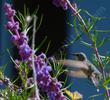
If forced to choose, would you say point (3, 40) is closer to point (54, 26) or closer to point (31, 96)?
point (54, 26)

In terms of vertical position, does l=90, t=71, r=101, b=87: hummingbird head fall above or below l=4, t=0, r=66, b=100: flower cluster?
below

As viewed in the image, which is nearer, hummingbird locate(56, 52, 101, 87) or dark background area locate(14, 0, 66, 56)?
hummingbird locate(56, 52, 101, 87)

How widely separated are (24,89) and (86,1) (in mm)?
1489

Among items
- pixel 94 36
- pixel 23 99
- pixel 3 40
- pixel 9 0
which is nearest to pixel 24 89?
pixel 23 99

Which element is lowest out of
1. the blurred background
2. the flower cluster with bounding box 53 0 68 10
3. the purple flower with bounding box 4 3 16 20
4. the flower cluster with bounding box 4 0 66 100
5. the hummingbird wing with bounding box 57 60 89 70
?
the blurred background

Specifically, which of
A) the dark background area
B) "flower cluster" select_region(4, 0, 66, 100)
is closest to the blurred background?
the dark background area

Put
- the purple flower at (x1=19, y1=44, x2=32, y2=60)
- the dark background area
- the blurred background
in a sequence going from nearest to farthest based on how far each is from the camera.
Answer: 1. the purple flower at (x1=19, y1=44, x2=32, y2=60)
2. the blurred background
3. the dark background area

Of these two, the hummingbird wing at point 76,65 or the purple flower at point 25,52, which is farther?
the hummingbird wing at point 76,65

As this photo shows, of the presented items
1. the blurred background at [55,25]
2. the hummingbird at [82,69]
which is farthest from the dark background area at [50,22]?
the hummingbird at [82,69]

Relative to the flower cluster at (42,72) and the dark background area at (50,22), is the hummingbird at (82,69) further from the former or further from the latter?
the dark background area at (50,22)

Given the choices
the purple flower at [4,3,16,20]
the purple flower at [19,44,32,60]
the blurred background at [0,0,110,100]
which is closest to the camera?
the purple flower at [19,44,32,60]

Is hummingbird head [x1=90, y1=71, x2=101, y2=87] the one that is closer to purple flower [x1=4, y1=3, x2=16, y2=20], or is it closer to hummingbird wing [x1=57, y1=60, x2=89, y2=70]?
hummingbird wing [x1=57, y1=60, x2=89, y2=70]

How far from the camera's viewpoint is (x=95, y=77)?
47.6 inches

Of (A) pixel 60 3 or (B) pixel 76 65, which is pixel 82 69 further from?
(A) pixel 60 3
